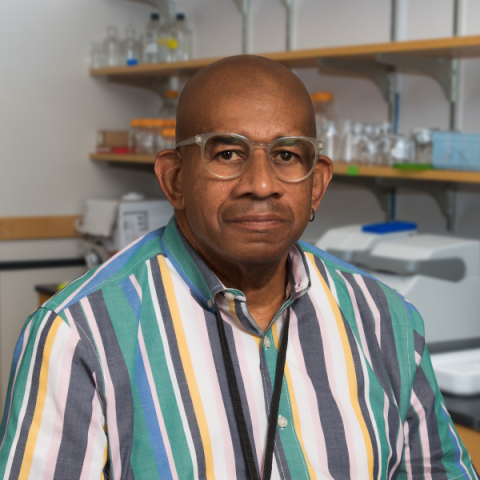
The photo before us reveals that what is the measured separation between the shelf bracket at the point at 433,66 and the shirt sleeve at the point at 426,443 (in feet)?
4.26

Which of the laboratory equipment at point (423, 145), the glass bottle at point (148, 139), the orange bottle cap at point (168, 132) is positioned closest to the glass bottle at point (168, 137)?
the orange bottle cap at point (168, 132)

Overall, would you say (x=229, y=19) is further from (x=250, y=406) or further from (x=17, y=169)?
(x=250, y=406)

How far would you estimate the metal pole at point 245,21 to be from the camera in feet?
9.65

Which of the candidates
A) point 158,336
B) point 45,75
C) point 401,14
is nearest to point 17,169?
point 45,75

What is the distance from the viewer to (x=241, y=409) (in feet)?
2.84

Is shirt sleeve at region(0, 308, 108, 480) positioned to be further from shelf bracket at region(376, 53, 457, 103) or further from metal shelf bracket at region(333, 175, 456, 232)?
metal shelf bracket at region(333, 175, 456, 232)

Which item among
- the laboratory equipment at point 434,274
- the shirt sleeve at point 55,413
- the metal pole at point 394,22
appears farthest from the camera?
the metal pole at point 394,22

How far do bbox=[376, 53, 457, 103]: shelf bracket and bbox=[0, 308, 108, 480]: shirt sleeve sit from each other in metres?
1.60

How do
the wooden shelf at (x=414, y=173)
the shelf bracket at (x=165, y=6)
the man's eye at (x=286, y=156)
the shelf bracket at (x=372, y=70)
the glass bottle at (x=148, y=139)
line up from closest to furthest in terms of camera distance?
the man's eye at (x=286, y=156), the wooden shelf at (x=414, y=173), the shelf bracket at (x=372, y=70), the glass bottle at (x=148, y=139), the shelf bracket at (x=165, y=6)

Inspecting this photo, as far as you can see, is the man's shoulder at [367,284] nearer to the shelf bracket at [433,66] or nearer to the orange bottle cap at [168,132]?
the shelf bracket at [433,66]

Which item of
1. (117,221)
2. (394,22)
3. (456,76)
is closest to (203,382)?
(456,76)

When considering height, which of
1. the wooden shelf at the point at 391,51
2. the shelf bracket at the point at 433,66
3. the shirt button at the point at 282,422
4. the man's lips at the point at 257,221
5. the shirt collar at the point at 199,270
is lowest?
the shirt button at the point at 282,422

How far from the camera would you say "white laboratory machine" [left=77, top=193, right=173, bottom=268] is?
9.73 feet

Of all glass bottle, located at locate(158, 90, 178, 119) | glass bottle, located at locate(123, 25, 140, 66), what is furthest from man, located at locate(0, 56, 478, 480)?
glass bottle, located at locate(123, 25, 140, 66)
